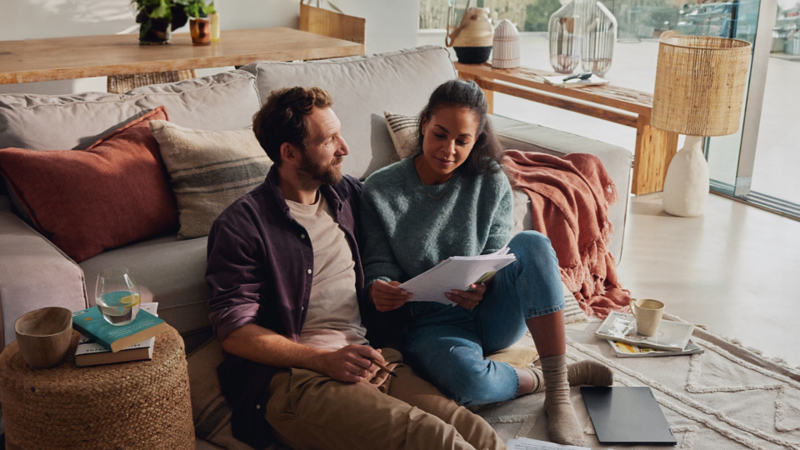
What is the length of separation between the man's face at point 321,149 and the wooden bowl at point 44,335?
0.64m

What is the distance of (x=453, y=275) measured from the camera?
1.79m

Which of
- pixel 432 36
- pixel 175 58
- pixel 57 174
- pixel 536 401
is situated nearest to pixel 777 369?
pixel 536 401

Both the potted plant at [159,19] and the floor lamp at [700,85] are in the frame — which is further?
the potted plant at [159,19]

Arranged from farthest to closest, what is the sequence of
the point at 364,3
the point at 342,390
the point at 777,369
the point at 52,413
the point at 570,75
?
the point at 364,3 → the point at 570,75 → the point at 777,369 → the point at 342,390 → the point at 52,413

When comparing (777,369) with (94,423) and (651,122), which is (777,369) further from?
(94,423)

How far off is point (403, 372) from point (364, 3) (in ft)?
11.3

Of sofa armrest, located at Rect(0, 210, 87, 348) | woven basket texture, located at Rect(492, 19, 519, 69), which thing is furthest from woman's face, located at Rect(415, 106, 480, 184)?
woven basket texture, located at Rect(492, 19, 519, 69)

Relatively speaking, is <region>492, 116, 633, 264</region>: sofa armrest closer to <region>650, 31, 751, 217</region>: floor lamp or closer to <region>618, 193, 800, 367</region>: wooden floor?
<region>618, 193, 800, 367</region>: wooden floor

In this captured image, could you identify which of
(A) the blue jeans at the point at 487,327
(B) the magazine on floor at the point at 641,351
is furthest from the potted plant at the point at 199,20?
(B) the magazine on floor at the point at 641,351

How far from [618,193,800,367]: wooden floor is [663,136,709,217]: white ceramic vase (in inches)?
2.5

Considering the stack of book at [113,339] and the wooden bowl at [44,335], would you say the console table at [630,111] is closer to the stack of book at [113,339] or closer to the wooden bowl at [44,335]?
the stack of book at [113,339]

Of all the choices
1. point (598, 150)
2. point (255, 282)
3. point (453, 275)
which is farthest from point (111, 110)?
point (598, 150)

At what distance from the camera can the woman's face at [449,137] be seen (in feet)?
6.41

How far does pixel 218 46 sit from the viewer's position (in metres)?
3.76
